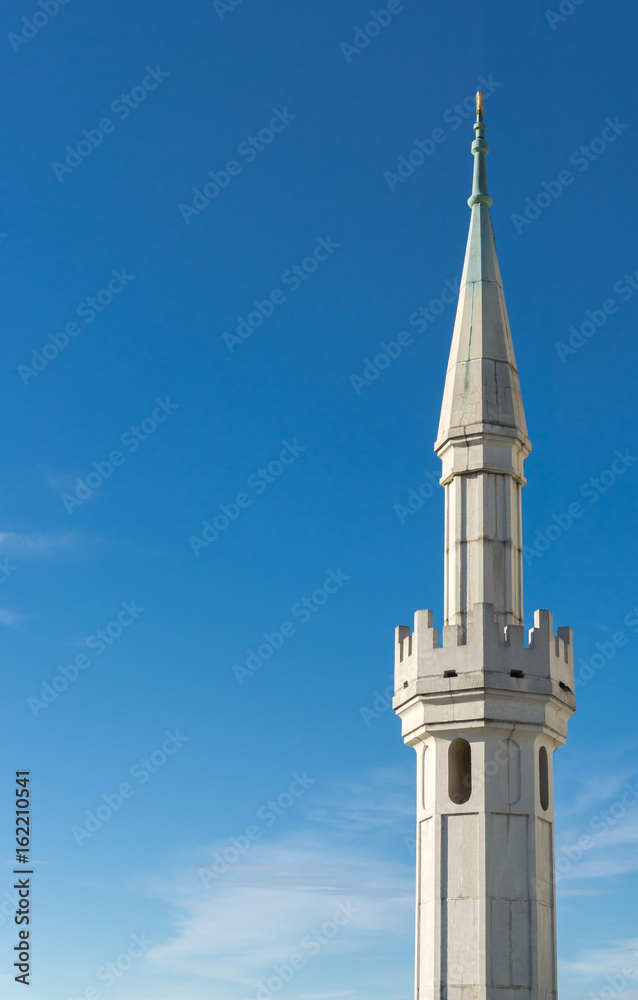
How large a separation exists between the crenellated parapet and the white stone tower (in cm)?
3

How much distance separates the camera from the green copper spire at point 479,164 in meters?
30.5

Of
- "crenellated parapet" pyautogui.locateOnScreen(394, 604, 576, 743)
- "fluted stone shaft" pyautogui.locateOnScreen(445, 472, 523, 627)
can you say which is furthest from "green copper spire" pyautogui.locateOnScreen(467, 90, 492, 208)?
"crenellated parapet" pyautogui.locateOnScreen(394, 604, 576, 743)

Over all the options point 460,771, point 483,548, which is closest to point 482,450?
point 483,548

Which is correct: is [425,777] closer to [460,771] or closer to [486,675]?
[460,771]

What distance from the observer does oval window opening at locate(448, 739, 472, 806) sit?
84.7 feet

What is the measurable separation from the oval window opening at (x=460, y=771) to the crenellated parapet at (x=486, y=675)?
873 millimetres

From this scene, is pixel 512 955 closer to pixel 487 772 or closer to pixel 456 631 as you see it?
pixel 487 772

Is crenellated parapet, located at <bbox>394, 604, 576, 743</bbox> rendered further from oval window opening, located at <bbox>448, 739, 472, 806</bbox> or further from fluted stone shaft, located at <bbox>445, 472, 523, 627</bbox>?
oval window opening, located at <bbox>448, 739, 472, 806</bbox>

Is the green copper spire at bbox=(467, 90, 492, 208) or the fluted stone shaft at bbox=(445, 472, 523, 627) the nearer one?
the fluted stone shaft at bbox=(445, 472, 523, 627)

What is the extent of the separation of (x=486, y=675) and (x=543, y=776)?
3.01 m

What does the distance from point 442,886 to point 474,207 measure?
16.7 metres

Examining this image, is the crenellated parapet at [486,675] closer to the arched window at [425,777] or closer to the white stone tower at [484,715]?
the white stone tower at [484,715]

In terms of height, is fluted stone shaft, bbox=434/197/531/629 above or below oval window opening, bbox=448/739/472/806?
above

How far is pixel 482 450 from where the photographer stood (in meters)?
27.6
